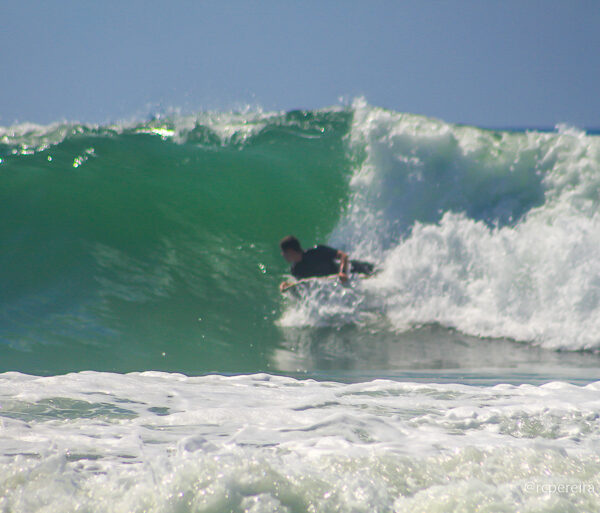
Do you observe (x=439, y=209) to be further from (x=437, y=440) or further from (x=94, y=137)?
(x=437, y=440)

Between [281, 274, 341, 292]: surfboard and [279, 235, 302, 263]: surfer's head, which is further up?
[279, 235, 302, 263]: surfer's head

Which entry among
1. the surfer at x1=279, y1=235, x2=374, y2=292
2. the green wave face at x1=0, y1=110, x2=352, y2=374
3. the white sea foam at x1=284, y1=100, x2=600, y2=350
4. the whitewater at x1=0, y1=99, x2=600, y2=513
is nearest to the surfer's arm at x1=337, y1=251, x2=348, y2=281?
the surfer at x1=279, y1=235, x2=374, y2=292

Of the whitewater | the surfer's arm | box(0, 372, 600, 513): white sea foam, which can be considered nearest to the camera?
box(0, 372, 600, 513): white sea foam

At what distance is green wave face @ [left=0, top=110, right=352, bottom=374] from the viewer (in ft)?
17.3

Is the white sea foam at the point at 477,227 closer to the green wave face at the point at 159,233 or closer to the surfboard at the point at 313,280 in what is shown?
the surfboard at the point at 313,280

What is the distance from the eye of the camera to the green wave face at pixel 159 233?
5258mm

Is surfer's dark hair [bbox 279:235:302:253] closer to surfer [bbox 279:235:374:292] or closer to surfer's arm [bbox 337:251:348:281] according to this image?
surfer [bbox 279:235:374:292]

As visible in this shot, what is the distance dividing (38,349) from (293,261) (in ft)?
9.03

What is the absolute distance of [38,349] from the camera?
4.84 metres

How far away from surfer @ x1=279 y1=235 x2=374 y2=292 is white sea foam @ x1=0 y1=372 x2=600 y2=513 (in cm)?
336

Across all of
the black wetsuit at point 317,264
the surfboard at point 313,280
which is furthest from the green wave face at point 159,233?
the black wetsuit at point 317,264

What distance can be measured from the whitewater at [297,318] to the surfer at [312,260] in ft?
0.74

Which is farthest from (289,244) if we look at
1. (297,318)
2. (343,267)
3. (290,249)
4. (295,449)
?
(295,449)

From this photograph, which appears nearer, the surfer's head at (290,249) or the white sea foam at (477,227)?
the white sea foam at (477,227)
